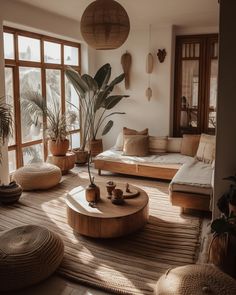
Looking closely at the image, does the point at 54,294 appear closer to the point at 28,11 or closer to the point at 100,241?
the point at 100,241

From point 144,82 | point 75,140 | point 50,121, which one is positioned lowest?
point 75,140

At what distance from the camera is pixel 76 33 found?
6.83 m

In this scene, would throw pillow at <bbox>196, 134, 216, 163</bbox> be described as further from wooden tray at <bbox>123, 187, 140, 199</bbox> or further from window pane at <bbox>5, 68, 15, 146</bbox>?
window pane at <bbox>5, 68, 15, 146</bbox>

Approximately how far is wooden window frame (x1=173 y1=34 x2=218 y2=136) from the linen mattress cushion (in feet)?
6.95

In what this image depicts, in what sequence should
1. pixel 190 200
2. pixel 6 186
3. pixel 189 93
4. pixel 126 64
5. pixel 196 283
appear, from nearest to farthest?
pixel 196 283
pixel 190 200
pixel 6 186
pixel 189 93
pixel 126 64

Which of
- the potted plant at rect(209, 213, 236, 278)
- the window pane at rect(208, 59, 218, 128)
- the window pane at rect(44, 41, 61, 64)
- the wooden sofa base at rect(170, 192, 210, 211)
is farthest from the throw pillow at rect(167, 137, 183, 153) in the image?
the potted plant at rect(209, 213, 236, 278)

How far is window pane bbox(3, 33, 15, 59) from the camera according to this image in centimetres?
542

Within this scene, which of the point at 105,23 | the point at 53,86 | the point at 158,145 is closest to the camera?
the point at 105,23

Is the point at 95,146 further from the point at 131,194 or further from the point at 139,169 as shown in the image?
the point at 131,194

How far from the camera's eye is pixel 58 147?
6184 mm

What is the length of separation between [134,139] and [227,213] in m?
3.38

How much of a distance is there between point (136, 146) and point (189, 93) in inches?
71.7

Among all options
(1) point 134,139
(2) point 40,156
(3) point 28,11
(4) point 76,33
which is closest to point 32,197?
(2) point 40,156

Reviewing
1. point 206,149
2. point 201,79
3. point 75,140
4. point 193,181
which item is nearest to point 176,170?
point 206,149
